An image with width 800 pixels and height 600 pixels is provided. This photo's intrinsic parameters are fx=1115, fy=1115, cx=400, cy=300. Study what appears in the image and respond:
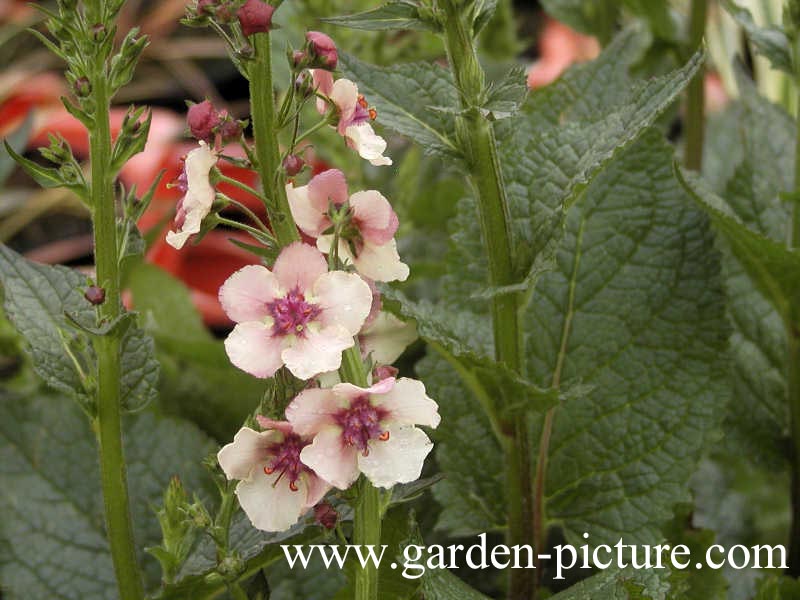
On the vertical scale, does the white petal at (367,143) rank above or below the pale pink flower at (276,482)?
above

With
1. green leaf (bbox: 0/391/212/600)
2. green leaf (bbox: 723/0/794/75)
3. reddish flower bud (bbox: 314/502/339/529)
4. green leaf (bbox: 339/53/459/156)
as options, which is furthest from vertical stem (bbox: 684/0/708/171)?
reddish flower bud (bbox: 314/502/339/529)

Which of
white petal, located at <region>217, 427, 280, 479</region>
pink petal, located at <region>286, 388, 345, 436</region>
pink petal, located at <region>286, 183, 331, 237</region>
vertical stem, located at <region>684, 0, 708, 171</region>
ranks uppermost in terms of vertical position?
vertical stem, located at <region>684, 0, 708, 171</region>

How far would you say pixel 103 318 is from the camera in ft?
1.76

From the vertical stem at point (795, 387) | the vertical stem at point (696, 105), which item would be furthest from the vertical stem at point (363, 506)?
the vertical stem at point (696, 105)

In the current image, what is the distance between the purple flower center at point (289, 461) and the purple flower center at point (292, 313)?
46mm

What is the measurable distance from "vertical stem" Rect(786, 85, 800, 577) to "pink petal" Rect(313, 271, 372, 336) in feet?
1.32

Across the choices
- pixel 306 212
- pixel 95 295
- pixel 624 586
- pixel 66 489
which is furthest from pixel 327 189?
pixel 66 489

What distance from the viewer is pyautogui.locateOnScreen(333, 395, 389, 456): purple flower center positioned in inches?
18.2

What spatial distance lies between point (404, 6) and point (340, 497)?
0.24 meters

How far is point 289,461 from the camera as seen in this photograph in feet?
1.57

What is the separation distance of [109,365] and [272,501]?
12 centimetres

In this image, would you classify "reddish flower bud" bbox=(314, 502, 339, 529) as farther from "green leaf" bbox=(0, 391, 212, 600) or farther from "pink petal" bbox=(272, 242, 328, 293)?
"green leaf" bbox=(0, 391, 212, 600)

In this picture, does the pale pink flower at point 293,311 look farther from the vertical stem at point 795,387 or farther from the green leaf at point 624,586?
the vertical stem at point 795,387

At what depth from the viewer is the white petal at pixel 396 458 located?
18.1 inches
